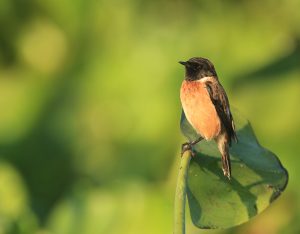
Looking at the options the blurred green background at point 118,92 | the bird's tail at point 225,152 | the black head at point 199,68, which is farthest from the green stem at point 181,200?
the blurred green background at point 118,92

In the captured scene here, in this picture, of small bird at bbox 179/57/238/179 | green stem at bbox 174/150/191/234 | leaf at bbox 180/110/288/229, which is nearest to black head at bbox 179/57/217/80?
small bird at bbox 179/57/238/179

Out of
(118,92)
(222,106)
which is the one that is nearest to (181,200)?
(222,106)

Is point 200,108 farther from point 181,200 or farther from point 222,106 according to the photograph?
point 181,200

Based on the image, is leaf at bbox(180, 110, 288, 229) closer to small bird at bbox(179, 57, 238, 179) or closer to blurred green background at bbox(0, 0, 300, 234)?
small bird at bbox(179, 57, 238, 179)

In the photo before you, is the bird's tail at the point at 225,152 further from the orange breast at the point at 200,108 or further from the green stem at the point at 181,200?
the green stem at the point at 181,200

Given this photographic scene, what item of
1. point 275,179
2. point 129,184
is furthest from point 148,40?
point 275,179

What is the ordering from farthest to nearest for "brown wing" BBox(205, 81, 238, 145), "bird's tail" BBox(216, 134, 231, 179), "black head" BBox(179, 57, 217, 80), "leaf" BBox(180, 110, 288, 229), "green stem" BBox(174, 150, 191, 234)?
"black head" BBox(179, 57, 217, 80)
"brown wing" BBox(205, 81, 238, 145)
"bird's tail" BBox(216, 134, 231, 179)
"leaf" BBox(180, 110, 288, 229)
"green stem" BBox(174, 150, 191, 234)
